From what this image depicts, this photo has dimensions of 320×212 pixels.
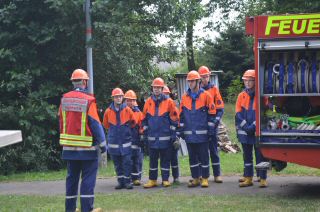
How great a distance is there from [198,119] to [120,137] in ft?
5.11

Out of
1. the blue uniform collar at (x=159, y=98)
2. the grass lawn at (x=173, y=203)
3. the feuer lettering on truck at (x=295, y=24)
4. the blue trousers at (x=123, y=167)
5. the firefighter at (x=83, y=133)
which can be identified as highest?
the feuer lettering on truck at (x=295, y=24)

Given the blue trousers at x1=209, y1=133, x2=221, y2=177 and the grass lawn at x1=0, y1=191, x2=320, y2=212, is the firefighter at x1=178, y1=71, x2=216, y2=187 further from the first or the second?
the grass lawn at x1=0, y1=191, x2=320, y2=212

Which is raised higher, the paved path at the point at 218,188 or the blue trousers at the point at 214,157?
the blue trousers at the point at 214,157

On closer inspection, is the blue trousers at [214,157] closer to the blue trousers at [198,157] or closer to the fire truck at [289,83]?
the blue trousers at [198,157]

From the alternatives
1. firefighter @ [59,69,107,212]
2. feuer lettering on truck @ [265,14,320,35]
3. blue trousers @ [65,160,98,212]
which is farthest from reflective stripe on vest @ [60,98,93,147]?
feuer lettering on truck @ [265,14,320,35]

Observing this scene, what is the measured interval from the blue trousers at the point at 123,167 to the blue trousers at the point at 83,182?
2.61m

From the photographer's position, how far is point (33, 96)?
51.3ft

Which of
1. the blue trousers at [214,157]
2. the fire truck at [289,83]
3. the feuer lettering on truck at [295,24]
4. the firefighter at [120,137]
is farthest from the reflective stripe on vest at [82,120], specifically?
the blue trousers at [214,157]

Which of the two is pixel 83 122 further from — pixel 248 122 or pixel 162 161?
pixel 248 122

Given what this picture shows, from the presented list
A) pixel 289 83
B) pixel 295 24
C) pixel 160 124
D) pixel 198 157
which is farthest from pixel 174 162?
Result: pixel 295 24

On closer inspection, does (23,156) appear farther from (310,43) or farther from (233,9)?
(233,9)

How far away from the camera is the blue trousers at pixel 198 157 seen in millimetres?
11438

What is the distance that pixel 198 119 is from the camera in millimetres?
11266

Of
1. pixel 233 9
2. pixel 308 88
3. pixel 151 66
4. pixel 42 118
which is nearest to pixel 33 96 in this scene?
pixel 42 118
